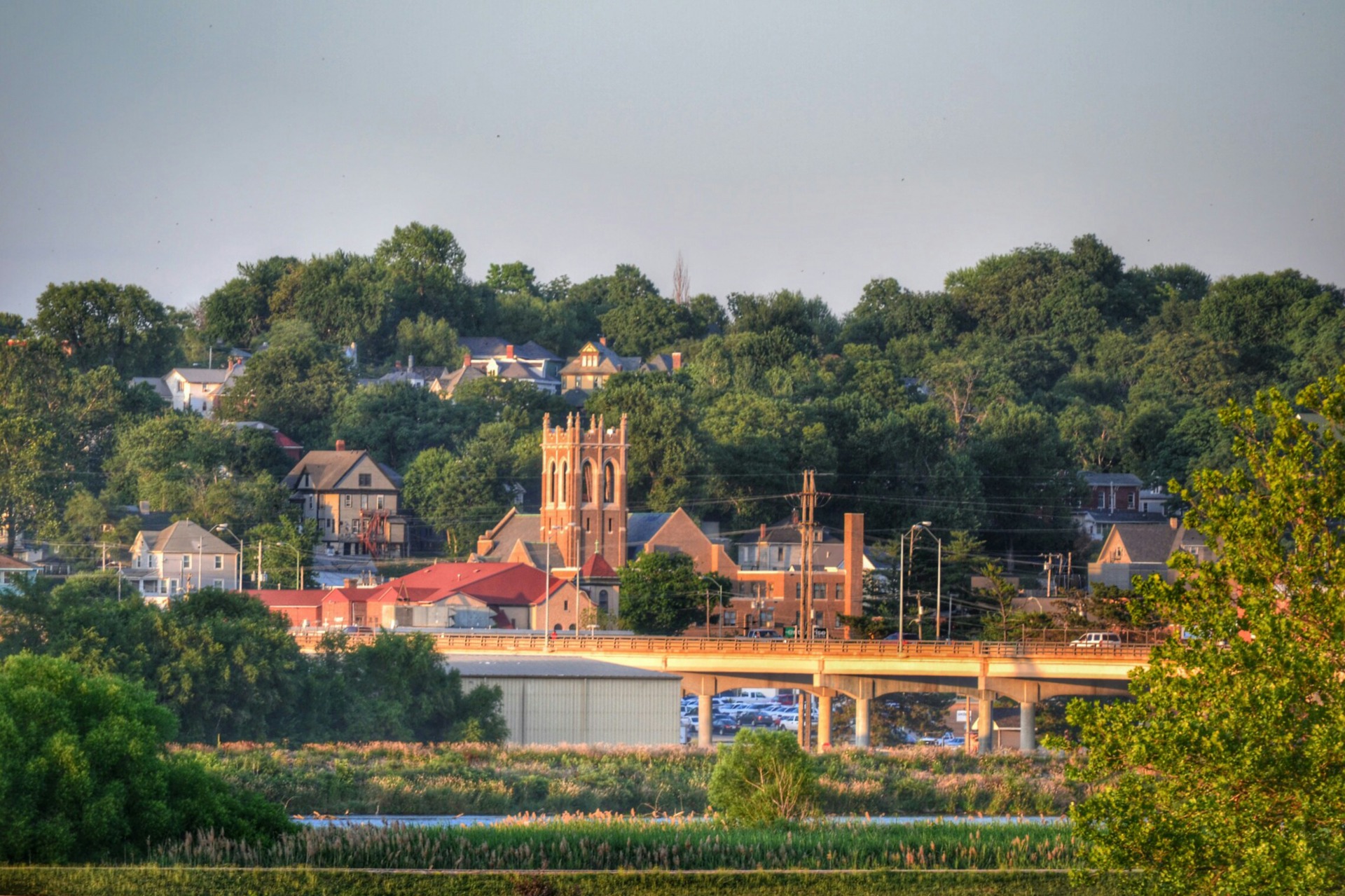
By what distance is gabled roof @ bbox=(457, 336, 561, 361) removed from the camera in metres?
184

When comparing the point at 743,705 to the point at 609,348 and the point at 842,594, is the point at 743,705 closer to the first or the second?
the point at 842,594

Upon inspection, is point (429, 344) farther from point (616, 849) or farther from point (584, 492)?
point (616, 849)

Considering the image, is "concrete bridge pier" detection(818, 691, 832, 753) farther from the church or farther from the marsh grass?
the marsh grass

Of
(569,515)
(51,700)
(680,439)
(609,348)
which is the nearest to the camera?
(51,700)

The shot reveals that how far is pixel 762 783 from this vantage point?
3406 centimetres

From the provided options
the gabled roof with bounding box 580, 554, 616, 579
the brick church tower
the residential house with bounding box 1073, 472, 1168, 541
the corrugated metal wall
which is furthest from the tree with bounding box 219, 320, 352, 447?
the corrugated metal wall

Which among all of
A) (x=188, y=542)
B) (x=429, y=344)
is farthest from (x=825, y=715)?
(x=429, y=344)

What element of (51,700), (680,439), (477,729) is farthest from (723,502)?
(51,700)

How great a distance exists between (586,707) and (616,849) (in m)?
38.8

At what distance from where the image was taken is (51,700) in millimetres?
26719

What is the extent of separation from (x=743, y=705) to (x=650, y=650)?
23.4 meters

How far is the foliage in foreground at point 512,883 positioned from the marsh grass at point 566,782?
31.5ft

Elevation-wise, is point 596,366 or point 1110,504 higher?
point 596,366

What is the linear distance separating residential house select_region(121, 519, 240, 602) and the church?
1492cm
